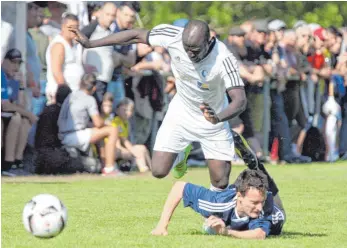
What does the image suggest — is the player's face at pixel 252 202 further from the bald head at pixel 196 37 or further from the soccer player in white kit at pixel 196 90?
the bald head at pixel 196 37

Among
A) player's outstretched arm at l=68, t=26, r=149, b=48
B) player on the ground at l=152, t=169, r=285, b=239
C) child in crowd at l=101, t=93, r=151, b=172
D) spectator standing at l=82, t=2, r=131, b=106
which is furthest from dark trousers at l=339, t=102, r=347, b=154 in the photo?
player on the ground at l=152, t=169, r=285, b=239

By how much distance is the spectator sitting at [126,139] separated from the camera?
61.5 feet

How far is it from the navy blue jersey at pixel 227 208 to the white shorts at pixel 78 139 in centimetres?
765

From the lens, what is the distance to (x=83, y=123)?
1794 cm

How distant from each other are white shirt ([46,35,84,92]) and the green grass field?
62.0 inches

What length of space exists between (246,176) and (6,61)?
818cm

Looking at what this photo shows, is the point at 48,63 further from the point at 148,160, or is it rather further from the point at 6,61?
the point at 148,160

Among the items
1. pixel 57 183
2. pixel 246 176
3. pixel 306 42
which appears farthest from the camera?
pixel 306 42

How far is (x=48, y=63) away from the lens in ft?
59.2

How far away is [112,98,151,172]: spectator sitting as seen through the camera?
18734 mm

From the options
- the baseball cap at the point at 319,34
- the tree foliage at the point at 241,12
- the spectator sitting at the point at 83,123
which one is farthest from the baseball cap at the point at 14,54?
the tree foliage at the point at 241,12

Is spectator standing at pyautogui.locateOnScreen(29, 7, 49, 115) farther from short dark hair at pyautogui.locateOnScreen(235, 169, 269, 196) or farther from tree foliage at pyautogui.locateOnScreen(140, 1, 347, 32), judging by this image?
tree foliage at pyautogui.locateOnScreen(140, 1, 347, 32)

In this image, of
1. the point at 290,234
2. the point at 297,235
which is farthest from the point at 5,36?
the point at 297,235

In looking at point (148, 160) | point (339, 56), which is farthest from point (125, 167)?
point (339, 56)
